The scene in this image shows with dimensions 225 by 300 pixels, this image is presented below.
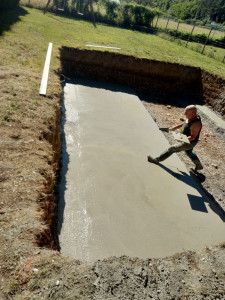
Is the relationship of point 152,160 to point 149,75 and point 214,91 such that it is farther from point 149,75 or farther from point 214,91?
point 214,91

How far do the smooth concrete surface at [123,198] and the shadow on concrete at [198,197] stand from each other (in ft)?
0.10

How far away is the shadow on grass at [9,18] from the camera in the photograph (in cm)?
1213

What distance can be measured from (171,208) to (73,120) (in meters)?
4.31

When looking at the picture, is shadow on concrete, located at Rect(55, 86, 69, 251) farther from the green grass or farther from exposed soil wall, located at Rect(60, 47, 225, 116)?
exposed soil wall, located at Rect(60, 47, 225, 116)

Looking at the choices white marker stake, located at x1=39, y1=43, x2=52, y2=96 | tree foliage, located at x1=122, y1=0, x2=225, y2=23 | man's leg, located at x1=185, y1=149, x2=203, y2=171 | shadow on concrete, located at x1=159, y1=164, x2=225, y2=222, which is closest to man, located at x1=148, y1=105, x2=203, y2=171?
man's leg, located at x1=185, y1=149, x2=203, y2=171

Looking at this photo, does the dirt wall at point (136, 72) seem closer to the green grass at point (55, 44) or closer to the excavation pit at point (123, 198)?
the green grass at point (55, 44)

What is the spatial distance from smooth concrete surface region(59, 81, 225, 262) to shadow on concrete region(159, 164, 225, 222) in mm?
31

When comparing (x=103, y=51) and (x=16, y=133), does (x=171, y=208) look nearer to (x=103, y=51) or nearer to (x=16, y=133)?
(x=16, y=133)

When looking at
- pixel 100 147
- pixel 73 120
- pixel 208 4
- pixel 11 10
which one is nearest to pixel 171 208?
pixel 100 147

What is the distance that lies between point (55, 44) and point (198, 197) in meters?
9.80

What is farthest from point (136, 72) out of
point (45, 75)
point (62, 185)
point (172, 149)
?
point (62, 185)

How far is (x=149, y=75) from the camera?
12.9 metres

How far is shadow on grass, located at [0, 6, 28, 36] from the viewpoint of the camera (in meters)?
12.1

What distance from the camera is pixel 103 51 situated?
40.7 ft
